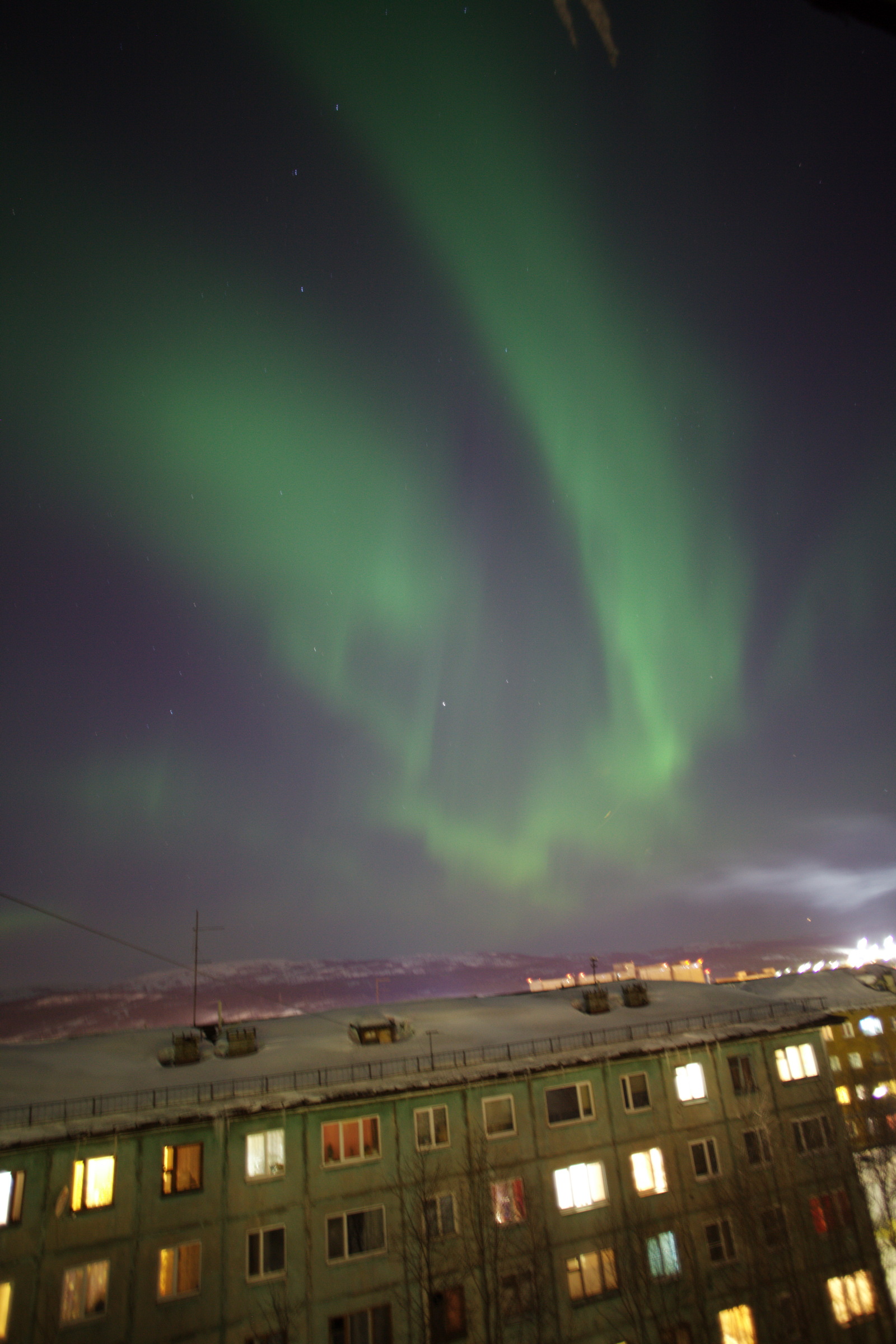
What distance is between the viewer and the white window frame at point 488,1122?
1093 inches

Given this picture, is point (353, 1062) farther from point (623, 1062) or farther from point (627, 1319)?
point (627, 1319)

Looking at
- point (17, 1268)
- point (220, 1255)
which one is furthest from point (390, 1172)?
point (17, 1268)

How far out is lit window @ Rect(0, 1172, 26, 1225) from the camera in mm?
21281

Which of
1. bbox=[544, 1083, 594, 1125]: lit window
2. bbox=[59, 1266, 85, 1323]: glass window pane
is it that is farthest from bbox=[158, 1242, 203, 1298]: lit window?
bbox=[544, 1083, 594, 1125]: lit window

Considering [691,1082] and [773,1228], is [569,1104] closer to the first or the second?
[691,1082]

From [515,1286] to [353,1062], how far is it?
9.78 meters

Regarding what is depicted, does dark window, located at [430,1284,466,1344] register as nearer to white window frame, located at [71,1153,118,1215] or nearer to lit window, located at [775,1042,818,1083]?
white window frame, located at [71,1153,118,1215]

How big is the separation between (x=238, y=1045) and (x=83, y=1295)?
9.23 m

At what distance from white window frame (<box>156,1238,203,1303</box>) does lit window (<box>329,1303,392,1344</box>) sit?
16.0 ft

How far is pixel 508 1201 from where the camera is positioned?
27.2 m

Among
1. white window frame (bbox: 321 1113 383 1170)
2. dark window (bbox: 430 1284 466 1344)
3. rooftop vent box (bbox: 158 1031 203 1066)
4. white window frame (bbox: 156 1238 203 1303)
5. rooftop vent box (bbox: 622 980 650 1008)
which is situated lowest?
dark window (bbox: 430 1284 466 1344)

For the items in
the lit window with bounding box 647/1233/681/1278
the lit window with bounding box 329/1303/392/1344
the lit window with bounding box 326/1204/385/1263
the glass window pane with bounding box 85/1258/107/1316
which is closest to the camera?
the glass window pane with bounding box 85/1258/107/1316

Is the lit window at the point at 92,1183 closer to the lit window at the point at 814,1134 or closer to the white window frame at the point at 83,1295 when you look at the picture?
the white window frame at the point at 83,1295

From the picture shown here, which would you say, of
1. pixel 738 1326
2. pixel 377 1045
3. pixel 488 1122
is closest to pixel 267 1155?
pixel 377 1045
